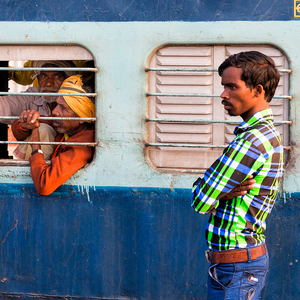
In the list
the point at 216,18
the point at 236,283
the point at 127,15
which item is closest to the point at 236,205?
the point at 236,283

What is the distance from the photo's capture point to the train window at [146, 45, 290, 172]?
2305 mm

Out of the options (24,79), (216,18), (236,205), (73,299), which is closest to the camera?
(236,205)

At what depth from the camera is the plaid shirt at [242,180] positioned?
4.43 ft

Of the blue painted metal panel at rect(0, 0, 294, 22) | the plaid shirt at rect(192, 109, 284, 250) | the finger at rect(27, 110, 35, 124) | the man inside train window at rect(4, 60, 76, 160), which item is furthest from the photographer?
the man inside train window at rect(4, 60, 76, 160)

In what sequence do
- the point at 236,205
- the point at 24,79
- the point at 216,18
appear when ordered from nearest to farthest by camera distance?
the point at 236,205 < the point at 216,18 < the point at 24,79

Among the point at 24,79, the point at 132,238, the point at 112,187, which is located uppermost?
the point at 24,79

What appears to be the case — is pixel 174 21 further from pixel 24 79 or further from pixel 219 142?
pixel 24 79

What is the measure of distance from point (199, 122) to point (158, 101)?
1.01ft

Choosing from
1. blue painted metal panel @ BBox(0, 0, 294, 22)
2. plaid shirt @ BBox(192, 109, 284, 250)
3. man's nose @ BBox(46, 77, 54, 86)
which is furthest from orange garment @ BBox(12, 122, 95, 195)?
plaid shirt @ BBox(192, 109, 284, 250)

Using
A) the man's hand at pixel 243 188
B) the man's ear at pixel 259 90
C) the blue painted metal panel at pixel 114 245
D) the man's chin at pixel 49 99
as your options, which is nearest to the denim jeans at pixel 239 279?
the man's hand at pixel 243 188

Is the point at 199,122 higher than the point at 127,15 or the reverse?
the reverse

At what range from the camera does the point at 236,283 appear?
4.70 ft

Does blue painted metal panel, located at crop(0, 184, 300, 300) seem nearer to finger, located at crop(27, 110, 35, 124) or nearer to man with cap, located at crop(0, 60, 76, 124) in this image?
finger, located at crop(27, 110, 35, 124)

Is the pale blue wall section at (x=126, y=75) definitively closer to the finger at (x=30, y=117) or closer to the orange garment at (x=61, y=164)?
the orange garment at (x=61, y=164)
